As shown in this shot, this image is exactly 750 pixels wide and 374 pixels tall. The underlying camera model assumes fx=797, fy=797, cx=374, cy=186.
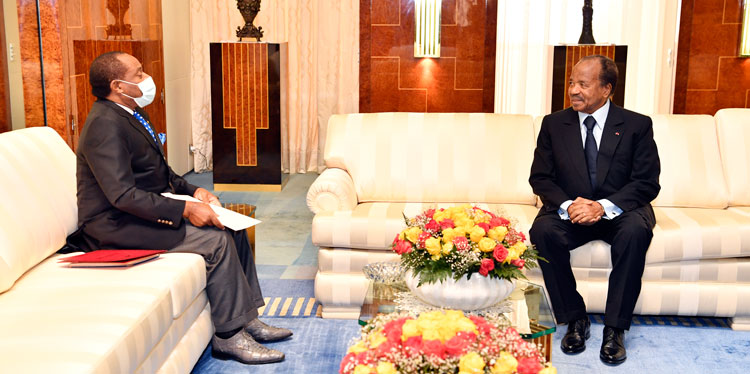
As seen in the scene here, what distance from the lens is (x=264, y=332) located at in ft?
11.2

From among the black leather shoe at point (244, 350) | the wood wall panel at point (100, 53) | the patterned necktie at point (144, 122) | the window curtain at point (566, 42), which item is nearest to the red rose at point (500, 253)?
the black leather shoe at point (244, 350)

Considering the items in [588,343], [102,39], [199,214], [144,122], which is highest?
[102,39]

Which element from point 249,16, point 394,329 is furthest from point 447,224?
point 249,16

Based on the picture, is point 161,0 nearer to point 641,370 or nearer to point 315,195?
point 315,195

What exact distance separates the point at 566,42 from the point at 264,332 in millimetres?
4649

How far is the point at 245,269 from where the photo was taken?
354 cm

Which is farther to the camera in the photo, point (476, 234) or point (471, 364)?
point (476, 234)

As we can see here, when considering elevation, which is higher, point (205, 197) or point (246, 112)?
point (246, 112)

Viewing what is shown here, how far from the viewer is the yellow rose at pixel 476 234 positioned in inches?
103

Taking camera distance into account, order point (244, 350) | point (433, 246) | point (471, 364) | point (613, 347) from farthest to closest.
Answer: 1. point (613, 347)
2. point (244, 350)
3. point (433, 246)
4. point (471, 364)

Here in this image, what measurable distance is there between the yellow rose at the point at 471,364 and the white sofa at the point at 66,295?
1056 mm

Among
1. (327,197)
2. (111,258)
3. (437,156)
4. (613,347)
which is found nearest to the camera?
(111,258)

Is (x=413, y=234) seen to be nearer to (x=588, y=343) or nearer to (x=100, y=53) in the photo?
(x=588, y=343)

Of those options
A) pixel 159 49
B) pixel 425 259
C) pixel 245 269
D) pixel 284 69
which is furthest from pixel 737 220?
pixel 159 49
